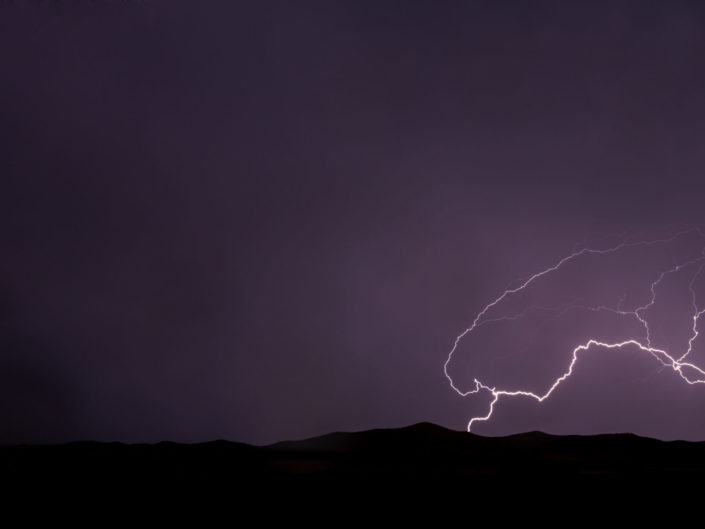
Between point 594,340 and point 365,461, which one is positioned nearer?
point 365,461

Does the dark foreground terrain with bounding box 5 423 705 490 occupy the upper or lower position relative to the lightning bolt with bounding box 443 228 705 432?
lower

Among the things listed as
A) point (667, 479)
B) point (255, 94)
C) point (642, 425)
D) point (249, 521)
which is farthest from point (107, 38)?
point (642, 425)

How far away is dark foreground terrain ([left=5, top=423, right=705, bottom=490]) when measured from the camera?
200 cm

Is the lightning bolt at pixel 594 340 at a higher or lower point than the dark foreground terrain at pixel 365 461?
higher

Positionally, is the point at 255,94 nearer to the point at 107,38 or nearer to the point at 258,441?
the point at 107,38

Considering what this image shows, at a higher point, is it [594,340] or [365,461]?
[594,340]

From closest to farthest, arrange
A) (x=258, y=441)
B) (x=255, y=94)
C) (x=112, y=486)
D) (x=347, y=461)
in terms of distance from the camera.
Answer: (x=112, y=486) < (x=347, y=461) < (x=258, y=441) < (x=255, y=94)

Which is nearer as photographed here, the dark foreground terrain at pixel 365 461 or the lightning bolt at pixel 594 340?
the dark foreground terrain at pixel 365 461

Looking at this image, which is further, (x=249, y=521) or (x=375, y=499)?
(x=375, y=499)

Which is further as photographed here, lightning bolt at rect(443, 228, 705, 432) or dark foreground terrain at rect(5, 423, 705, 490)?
lightning bolt at rect(443, 228, 705, 432)

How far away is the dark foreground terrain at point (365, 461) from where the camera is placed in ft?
6.56

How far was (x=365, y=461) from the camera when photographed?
2.61 meters

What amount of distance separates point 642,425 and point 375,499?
209cm

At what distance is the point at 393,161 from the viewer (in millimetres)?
3330
